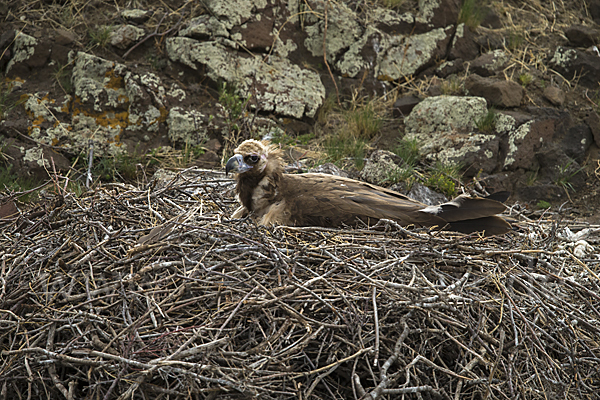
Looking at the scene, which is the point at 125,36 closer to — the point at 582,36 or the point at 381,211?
the point at 381,211

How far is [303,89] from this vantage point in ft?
20.1

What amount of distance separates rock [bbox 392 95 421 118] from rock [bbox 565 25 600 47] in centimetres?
230

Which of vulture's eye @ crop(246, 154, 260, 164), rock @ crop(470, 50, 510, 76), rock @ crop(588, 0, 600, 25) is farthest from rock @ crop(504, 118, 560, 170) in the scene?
vulture's eye @ crop(246, 154, 260, 164)

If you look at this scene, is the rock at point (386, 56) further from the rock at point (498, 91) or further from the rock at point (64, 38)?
the rock at point (64, 38)

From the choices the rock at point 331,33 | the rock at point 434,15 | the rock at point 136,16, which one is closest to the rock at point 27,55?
the rock at point 136,16

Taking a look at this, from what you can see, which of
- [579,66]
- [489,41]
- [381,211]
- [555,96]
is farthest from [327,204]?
[579,66]

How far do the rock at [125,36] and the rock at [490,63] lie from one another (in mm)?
3956

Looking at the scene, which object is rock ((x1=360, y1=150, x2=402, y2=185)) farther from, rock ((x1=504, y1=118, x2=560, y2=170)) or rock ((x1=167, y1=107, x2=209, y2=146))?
rock ((x1=167, y1=107, x2=209, y2=146))

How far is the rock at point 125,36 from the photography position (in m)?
5.96

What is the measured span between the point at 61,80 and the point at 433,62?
4.34m

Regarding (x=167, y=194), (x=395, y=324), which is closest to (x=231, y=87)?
(x=167, y=194)

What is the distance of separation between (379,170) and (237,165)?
6.33 feet

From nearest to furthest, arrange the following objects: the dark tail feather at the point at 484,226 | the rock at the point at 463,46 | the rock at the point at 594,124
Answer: the dark tail feather at the point at 484,226 → the rock at the point at 594,124 → the rock at the point at 463,46

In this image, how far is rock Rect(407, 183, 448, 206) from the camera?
4.94 m
